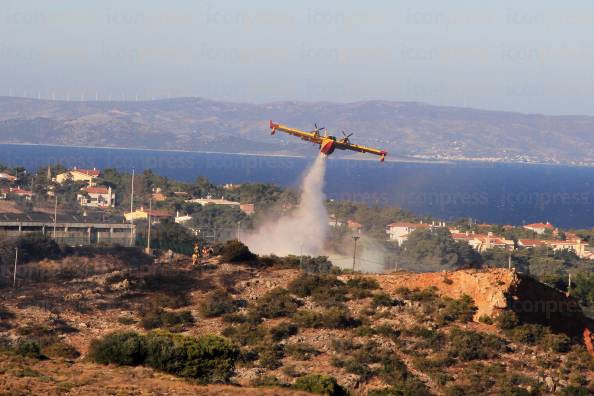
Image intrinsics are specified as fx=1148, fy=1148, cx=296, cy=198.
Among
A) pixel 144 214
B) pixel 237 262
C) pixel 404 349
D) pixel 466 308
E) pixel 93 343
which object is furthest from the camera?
pixel 144 214

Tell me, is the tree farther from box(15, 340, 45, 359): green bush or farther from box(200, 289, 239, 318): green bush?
box(15, 340, 45, 359): green bush

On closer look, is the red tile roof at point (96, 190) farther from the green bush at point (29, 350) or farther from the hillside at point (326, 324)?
the green bush at point (29, 350)

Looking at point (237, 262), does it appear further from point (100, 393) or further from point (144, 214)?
point (144, 214)

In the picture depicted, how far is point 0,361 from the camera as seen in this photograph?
1704 inches

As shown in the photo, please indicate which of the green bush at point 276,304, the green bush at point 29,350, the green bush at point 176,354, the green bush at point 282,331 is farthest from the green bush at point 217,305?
the green bush at point 29,350

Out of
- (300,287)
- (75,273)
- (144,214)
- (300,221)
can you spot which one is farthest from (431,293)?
(144,214)

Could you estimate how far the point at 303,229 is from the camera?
11419cm

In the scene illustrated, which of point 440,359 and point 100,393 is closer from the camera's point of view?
point 100,393

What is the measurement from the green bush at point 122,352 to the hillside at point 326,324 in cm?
86

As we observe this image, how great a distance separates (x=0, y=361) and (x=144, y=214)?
306 ft

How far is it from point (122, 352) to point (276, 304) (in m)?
14.5

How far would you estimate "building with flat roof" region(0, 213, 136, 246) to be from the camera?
102375 mm

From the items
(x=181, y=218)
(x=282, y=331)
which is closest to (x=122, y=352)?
(x=282, y=331)

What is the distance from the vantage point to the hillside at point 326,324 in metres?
50.7
